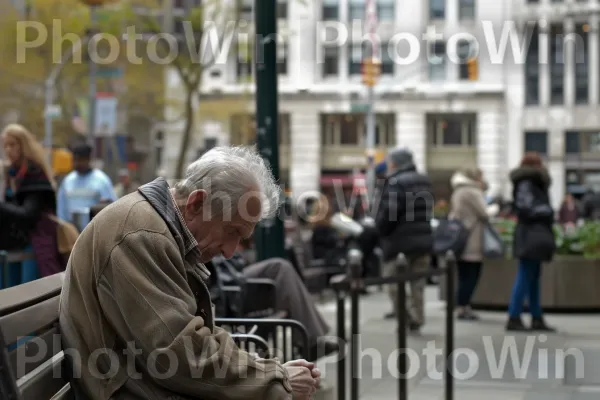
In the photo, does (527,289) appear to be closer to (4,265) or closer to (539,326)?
(539,326)

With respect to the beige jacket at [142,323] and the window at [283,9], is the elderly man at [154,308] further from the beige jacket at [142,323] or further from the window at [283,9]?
the window at [283,9]

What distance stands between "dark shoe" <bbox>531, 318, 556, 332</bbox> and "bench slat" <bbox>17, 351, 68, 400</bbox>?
9.46m

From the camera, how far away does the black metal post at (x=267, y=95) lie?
827 centimetres

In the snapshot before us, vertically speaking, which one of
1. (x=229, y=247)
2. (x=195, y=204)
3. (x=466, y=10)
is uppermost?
(x=466, y=10)

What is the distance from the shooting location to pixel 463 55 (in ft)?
183

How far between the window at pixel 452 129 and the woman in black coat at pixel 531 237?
44.7 metres

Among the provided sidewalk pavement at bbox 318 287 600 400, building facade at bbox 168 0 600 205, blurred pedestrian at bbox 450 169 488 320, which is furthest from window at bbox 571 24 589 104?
Answer: sidewalk pavement at bbox 318 287 600 400

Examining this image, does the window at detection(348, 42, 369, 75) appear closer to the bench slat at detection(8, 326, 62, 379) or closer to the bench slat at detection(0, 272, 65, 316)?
the bench slat at detection(0, 272, 65, 316)

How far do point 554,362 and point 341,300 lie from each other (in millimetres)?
4681

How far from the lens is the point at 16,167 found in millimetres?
8273

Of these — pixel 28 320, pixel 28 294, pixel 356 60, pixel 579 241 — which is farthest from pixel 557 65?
pixel 28 320

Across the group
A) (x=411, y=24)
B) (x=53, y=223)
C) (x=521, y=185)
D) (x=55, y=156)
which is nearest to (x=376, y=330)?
(x=521, y=185)

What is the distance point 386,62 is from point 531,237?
4591cm

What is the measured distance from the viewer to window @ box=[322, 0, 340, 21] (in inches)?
2327
